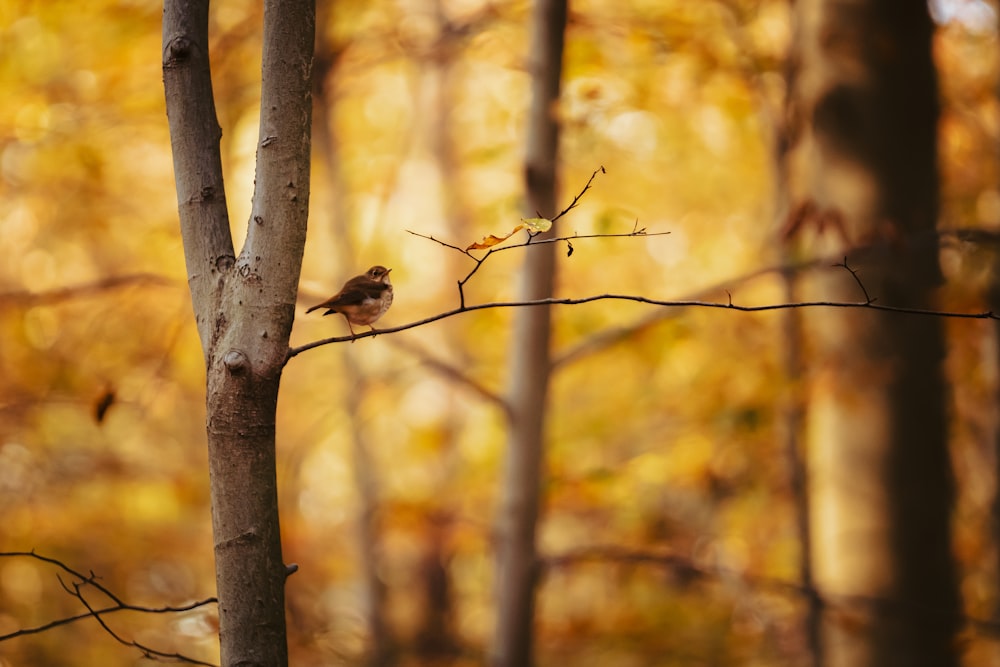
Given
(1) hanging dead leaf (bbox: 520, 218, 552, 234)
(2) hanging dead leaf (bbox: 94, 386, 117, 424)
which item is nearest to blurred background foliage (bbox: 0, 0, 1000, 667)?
(2) hanging dead leaf (bbox: 94, 386, 117, 424)

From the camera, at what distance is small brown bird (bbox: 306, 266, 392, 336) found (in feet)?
5.61

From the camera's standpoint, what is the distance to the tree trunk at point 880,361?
10.2ft

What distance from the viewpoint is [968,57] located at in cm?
677

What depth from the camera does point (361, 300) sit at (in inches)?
67.8

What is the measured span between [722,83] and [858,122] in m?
2.38

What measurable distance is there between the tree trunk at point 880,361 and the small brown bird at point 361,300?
2024mm

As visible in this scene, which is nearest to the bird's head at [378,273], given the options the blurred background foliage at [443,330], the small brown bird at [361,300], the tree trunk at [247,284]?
the small brown bird at [361,300]

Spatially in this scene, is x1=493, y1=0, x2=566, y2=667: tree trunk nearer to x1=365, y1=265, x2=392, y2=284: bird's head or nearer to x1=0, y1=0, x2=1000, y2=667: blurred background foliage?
x1=0, y1=0, x2=1000, y2=667: blurred background foliage

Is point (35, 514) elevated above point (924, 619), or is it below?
above

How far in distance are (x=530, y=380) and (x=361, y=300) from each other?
3.61ft

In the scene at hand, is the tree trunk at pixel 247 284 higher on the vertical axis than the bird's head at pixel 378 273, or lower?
lower

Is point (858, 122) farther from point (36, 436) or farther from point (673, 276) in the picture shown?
point (36, 436)

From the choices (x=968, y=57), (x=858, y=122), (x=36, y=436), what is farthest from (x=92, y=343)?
(x=968, y=57)

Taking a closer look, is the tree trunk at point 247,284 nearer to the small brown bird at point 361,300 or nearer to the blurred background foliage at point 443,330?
the small brown bird at point 361,300
